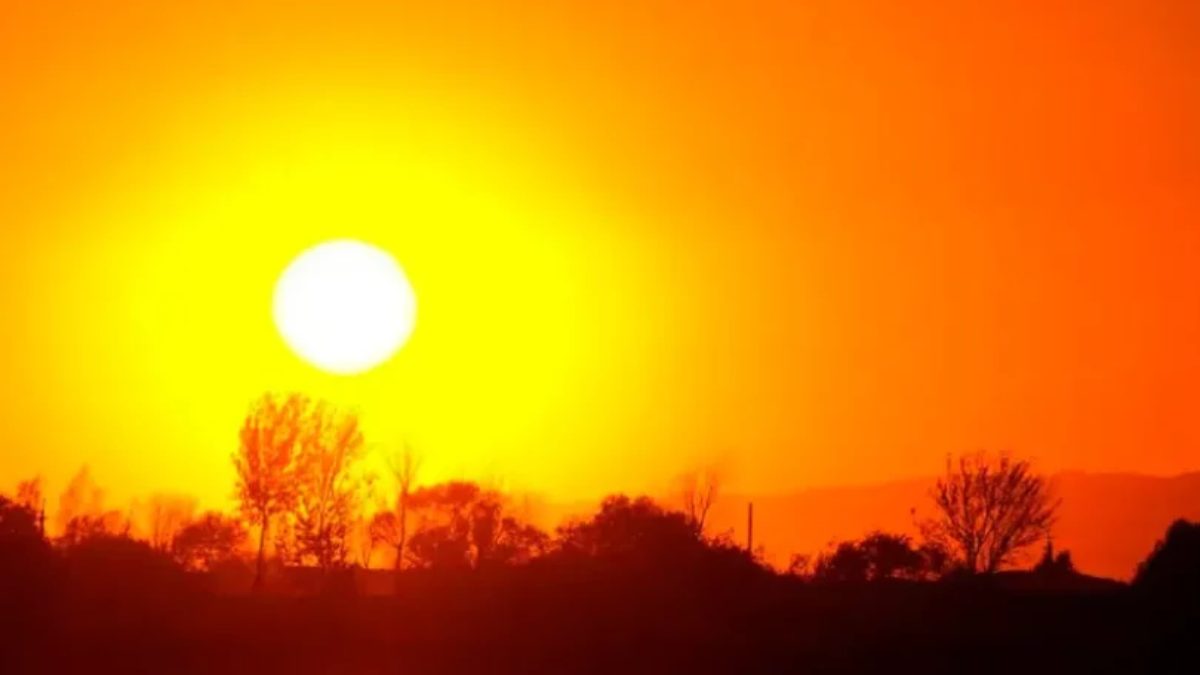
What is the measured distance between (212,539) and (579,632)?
58.6 metres

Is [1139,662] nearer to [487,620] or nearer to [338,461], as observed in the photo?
[487,620]

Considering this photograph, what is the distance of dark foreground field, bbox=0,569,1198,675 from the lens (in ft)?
221

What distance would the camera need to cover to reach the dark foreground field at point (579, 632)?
67.4m

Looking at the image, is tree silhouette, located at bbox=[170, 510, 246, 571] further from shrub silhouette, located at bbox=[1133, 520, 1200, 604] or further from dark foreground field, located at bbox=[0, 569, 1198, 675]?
shrub silhouette, located at bbox=[1133, 520, 1200, 604]

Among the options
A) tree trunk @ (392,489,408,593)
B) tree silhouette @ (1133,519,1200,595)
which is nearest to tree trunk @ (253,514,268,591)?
tree trunk @ (392,489,408,593)

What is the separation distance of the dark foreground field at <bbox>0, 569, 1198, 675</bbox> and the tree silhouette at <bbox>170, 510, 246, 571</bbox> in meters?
43.4

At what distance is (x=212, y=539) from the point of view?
403 ft

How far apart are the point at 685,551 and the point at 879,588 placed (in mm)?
9549

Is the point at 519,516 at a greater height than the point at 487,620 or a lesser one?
greater

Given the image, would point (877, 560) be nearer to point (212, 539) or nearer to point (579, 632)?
point (579, 632)

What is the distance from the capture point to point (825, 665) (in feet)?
224

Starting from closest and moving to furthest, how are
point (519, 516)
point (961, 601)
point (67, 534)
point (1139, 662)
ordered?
point (1139, 662)
point (961, 601)
point (67, 534)
point (519, 516)

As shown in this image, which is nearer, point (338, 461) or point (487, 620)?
point (487, 620)

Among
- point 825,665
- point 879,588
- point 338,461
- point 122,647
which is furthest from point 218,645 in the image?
point 338,461
